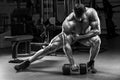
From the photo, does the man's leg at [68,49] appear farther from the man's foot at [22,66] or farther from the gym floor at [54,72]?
the man's foot at [22,66]

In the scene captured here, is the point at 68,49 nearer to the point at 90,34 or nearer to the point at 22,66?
the point at 90,34

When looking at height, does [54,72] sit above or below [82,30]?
below

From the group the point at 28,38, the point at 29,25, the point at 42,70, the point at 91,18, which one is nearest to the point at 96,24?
the point at 91,18

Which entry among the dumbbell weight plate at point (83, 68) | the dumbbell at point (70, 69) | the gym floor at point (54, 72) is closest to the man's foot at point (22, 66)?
the gym floor at point (54, 72)

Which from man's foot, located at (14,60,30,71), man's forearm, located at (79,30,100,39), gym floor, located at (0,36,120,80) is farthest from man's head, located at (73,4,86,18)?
man's foot, located at (14,60,30,71)

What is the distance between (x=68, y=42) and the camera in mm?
3662

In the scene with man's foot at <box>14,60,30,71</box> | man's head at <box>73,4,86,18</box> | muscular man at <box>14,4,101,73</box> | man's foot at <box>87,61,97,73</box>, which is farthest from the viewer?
man's foot at <box>14,60,30,71</box>

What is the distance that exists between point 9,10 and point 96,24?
7568mm

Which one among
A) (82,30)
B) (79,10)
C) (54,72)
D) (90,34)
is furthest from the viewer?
(54,72)

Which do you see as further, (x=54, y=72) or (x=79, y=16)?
(x=54, y=72)

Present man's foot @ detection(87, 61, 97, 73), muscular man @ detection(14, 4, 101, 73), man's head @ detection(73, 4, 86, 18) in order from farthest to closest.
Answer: man's foot @ detection(87, 61, 97, 73)
muscular man @ detection(14, 4, 101, 73)
man's head @ detection(73, 4, 86, 18)

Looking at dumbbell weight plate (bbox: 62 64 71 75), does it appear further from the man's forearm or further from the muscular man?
the man's forearm

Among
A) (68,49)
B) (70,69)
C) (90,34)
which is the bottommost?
(70,69)

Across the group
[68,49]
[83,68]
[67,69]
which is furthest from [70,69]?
[68,49]
